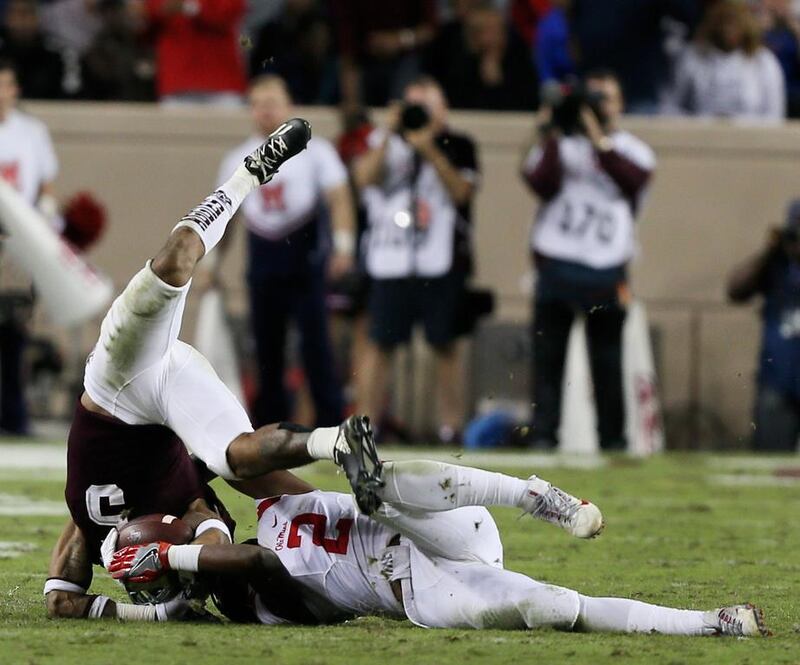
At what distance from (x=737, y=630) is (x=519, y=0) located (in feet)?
27.6

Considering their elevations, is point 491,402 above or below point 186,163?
below

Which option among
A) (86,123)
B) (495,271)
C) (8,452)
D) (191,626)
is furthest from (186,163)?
(191,626)

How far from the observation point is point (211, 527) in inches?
204

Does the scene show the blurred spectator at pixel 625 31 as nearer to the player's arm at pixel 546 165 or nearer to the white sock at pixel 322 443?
the player's arm at pixel 546 165

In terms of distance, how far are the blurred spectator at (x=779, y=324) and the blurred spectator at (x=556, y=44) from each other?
6.06 ft

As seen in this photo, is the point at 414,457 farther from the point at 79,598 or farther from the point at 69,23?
the point at 69,23

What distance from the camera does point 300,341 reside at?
34.1 feet

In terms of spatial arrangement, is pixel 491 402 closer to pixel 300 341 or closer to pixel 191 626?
pixel 300 341

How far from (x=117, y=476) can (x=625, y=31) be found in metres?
7.85

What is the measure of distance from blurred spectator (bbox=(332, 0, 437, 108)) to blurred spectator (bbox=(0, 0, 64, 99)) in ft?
6.63

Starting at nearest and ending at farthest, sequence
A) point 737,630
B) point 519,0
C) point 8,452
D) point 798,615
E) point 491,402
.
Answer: point 737,630
point 798,615
point 8,452
point 491,402
point 519,0

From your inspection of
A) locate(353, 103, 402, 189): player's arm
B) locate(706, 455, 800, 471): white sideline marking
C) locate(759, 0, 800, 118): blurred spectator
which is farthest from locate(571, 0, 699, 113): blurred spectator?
locate(706, 455, 800, 471): white sideline marking

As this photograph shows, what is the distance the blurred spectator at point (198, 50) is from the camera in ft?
37.9

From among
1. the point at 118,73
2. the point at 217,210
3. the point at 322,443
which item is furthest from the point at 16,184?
the point at 322,443
